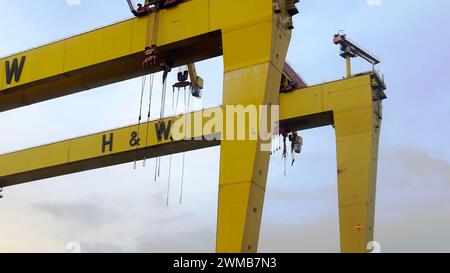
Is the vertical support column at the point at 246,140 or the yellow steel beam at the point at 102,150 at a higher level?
the yellow steel beam at the point at 102,150

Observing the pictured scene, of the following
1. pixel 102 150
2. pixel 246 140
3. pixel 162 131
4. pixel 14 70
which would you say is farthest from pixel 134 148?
pixel 246 140

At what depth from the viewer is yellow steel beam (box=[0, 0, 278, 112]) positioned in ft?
38.3

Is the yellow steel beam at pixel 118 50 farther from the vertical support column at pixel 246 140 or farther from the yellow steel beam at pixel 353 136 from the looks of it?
the yellow steel beam at pixel 353 136

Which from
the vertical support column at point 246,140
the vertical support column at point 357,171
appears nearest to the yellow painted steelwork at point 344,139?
the vertical support column at point 357,171

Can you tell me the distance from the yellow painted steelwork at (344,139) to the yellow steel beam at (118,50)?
14.0 feet

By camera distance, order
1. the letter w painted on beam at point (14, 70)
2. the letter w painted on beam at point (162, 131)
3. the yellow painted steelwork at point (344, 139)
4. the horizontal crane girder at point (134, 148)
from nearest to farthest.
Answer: the letter w painted on beam at point (14, 70) → the yellow painted steelwork at point (344, 139) → the horizontal crane girder at point (134, 148) → the letter w painted on beam at point (162, 131)

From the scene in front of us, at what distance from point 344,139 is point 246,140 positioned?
21.4 ft

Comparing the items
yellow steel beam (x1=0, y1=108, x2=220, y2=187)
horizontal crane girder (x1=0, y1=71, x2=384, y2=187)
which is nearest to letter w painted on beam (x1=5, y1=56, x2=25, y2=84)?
yellow steel beam (x1=0, y1=108, x2=220, y2=187)

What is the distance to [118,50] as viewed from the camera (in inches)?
497

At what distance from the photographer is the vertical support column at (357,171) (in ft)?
51.2

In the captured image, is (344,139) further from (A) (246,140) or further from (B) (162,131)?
(A) (246,140)

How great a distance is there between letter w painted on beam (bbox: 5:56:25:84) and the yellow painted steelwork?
501 centimetres

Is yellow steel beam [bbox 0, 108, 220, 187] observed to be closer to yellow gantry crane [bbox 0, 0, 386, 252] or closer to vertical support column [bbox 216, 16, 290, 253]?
yellow gantry crane [bbox 0, 0, 386, 252]
